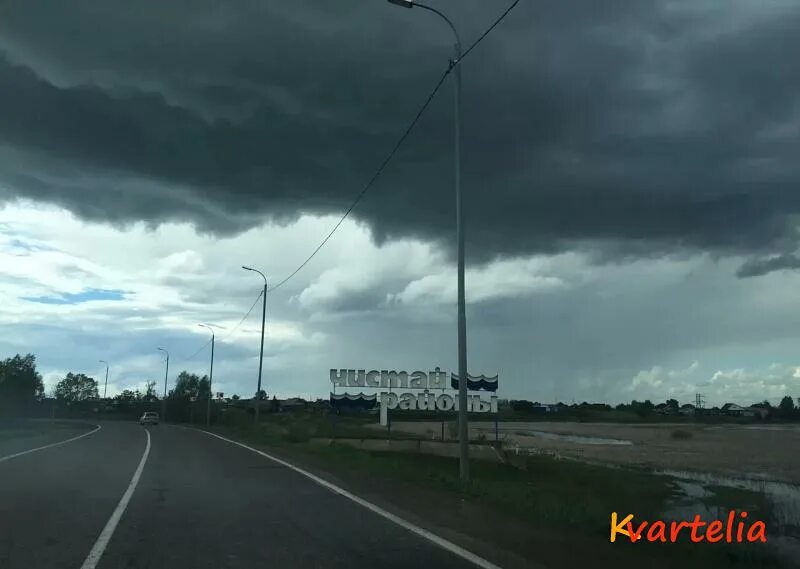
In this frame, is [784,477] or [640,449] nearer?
[784,477]

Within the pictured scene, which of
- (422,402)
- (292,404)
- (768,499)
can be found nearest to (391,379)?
(422,402)

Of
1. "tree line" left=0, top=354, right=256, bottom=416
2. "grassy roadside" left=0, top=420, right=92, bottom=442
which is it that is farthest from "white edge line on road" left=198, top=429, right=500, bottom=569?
"tree line" left=0, top=354, right=256, bottom=416

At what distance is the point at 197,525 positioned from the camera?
461 inches

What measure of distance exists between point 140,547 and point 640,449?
4928 centimetres

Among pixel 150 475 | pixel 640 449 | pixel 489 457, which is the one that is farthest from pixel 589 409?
pixel 150 475

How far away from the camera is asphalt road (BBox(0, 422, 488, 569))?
9188 mm

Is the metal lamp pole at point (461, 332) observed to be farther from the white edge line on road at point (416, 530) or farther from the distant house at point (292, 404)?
the distant house at point (292, 404)

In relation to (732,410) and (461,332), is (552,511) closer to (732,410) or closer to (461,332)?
(461,332)

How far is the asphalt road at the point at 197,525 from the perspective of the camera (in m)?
9.19

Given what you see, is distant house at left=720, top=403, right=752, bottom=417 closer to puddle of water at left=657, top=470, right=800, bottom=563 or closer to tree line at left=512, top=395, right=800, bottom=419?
tree line at left=512, top=395, right=800, bottom=419

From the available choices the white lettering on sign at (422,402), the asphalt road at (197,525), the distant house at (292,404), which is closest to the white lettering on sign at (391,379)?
the white lettering on sign at (422,402)

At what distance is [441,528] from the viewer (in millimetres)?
11594

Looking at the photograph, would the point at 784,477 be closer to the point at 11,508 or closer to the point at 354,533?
the point at 354,533

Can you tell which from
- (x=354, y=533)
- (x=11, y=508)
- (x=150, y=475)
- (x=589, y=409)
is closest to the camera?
(x=354, y=533)
